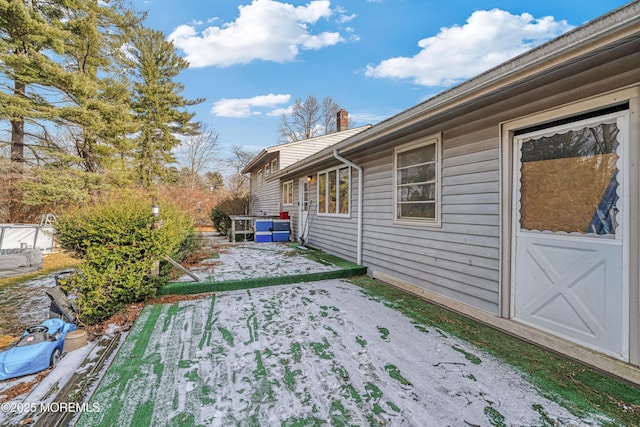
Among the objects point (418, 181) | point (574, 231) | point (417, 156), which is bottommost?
point (574, 231)

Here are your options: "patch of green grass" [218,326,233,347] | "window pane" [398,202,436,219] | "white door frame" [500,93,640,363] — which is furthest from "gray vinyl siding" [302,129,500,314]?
"patch of green grass" [218,326,233,347]

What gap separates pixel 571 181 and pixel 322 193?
5563mm

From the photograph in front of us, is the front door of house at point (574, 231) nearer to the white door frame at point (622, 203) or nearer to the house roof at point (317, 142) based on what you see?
the white door frame at point (622, 203)

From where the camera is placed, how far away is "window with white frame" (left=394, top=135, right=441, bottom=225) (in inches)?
152

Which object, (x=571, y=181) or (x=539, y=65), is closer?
(x=539, y=65)

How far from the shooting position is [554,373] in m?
2.19

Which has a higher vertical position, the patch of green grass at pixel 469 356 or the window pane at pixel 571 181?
the window pane at pixel 571 181

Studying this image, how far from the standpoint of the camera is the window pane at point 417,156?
3974 mm

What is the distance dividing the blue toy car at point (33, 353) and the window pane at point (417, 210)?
174 inches

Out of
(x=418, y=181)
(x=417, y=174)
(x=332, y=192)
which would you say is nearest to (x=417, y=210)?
(x=418, y=181)

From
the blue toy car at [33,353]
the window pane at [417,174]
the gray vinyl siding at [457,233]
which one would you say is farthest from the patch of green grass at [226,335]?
the window pane at [417,174]

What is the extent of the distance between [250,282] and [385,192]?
2.81 m

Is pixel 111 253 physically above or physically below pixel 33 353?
above

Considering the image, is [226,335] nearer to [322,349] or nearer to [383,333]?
[322,349]
